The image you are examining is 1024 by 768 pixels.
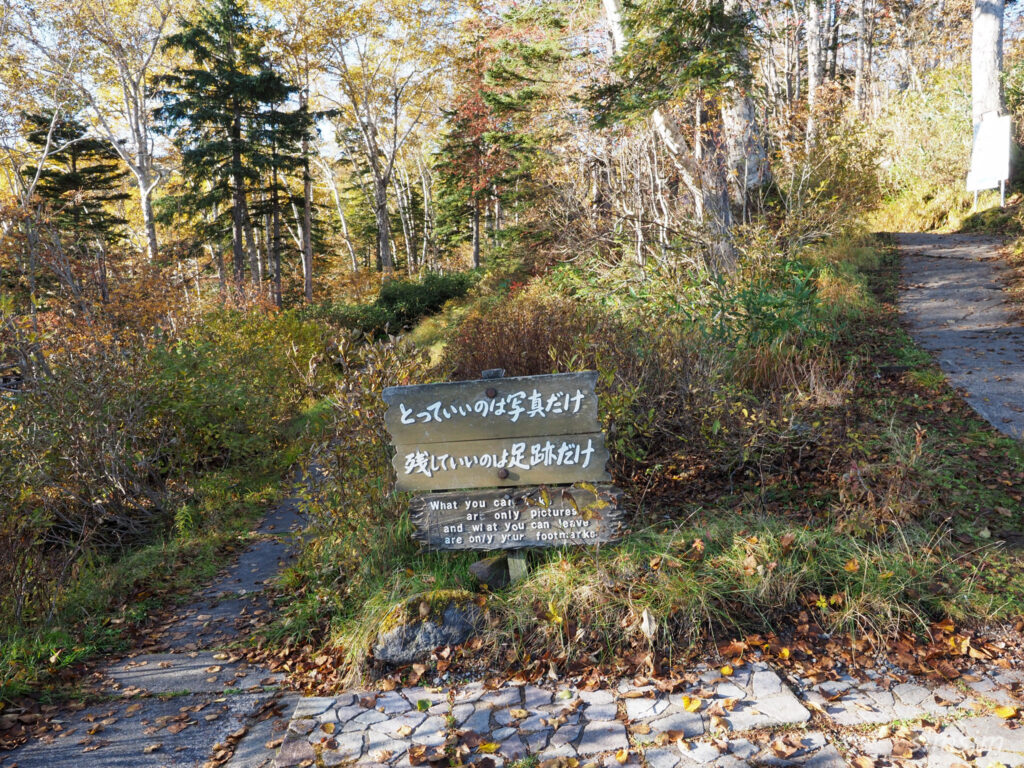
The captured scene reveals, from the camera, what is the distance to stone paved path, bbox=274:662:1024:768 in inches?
112

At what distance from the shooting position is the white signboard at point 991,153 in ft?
34.8

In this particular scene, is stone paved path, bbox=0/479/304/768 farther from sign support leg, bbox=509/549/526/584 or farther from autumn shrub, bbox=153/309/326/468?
autumn shrub, bbox=153/309/326/468

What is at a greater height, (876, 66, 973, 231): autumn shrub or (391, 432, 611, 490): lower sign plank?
(876, 66, 973, 231): autumn shrub

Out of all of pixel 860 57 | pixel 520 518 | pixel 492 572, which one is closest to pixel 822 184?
pixel 520 518

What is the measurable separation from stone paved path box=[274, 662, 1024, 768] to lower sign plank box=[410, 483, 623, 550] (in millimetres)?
799

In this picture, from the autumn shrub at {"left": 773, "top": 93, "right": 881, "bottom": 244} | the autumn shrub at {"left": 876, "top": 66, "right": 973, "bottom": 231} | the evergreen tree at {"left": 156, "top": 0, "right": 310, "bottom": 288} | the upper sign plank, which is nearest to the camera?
the upper sign plank

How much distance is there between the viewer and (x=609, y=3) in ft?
33.4

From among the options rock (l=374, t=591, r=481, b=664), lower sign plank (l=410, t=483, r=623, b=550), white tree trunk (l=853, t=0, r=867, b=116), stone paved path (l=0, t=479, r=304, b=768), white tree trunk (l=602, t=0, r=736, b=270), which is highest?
white tree trunk (l=853, t=0, r=867, b=116)

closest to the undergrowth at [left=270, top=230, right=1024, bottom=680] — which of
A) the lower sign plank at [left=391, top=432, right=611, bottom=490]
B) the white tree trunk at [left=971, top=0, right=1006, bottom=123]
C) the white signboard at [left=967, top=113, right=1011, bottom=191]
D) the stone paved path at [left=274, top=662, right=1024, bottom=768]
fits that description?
the stone paved path at [left=274, top=662, right=1024, bottom=768]

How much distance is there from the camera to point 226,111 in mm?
18797

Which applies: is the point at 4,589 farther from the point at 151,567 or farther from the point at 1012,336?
the point at 1012,336

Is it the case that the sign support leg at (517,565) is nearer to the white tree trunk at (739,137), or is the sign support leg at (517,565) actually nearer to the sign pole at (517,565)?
the sign pole at (517,565)

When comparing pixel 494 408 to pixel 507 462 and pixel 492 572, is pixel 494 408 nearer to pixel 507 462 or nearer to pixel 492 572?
pixel 507 462

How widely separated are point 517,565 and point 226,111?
18.7 meters
